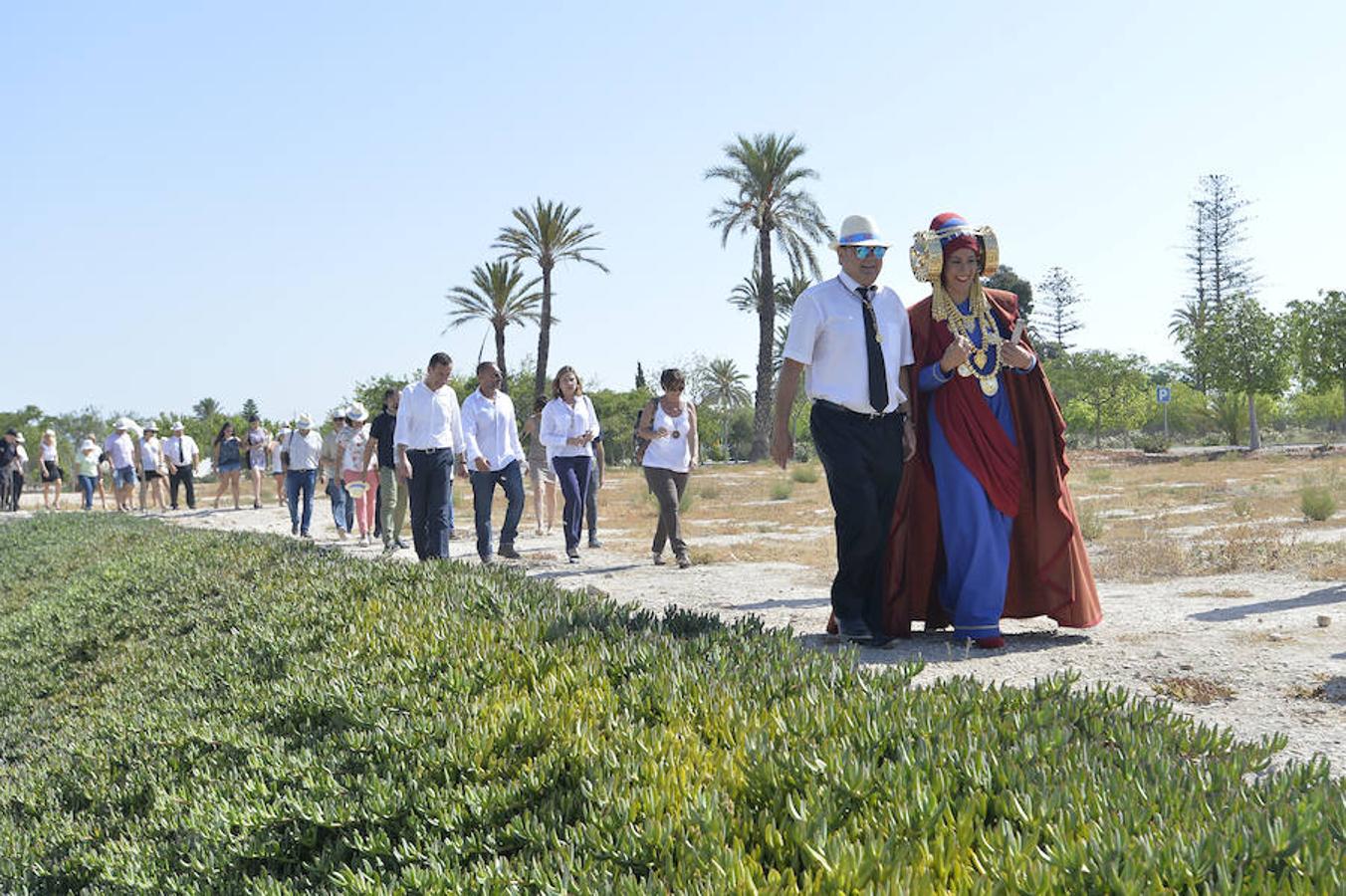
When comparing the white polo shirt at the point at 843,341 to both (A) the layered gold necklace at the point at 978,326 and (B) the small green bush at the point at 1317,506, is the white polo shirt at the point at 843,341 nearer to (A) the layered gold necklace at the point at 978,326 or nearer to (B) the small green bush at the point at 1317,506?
(A) the layered gold necklace at the point at 978,326

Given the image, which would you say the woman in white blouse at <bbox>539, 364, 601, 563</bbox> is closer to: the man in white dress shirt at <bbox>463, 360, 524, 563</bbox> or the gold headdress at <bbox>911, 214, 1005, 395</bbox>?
the man in white dress shirt at <bbox>463, 360, 524, 563</bbox>

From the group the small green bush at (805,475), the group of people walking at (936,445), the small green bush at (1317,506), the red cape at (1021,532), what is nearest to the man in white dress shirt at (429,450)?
the group of people walking at (936,445)

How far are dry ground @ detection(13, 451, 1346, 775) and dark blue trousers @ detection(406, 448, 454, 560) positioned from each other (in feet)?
3.62

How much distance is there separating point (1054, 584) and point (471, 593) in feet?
10.5

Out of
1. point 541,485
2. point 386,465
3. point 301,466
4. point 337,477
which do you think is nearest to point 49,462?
point 301,466

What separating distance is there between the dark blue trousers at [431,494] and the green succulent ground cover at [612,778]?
155 inches

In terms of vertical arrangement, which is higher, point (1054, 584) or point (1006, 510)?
point (1006, 510)

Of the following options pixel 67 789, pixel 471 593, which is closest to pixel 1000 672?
pixel 471 593

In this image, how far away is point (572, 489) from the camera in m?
12.5

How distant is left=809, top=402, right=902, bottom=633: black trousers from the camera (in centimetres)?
638

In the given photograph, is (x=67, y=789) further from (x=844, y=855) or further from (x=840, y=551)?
(x=844, y=855)

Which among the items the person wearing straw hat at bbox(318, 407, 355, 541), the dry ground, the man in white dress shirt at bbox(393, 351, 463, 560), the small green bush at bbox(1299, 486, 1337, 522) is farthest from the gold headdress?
the person wearing straw hat at bbox(318, 407, 355, 541)

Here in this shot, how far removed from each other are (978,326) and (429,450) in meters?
5.70

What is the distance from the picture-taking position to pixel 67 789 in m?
5.42
